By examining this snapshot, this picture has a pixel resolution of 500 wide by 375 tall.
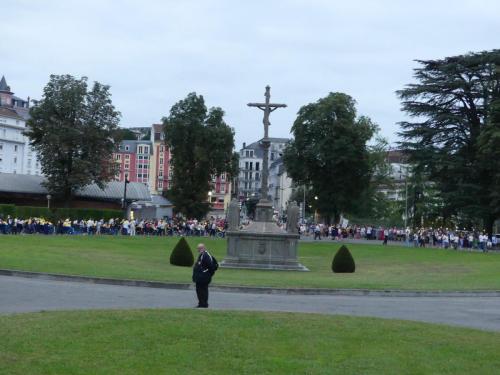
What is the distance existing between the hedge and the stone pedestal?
34.0m

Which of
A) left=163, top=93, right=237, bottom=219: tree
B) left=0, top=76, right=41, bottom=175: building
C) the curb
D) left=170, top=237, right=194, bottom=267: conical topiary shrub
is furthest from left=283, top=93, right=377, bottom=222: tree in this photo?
left=0, top=76, right=41, bottom=175: building

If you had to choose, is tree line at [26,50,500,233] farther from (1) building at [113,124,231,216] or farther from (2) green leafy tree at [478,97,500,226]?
(1) building at [113,124,231,216]

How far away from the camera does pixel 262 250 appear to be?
3853 centimetres

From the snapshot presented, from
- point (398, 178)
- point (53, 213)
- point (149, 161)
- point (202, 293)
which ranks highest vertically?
point (149, 161)

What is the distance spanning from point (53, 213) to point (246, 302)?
173ft

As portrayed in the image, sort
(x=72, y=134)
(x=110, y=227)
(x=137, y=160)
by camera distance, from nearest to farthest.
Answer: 1. (x=110, y=227)
2. (x=72, y=134)
3. (x=137, y=160)

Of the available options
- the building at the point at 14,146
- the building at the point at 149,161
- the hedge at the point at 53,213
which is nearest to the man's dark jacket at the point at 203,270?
the hedge at the point at 53,213

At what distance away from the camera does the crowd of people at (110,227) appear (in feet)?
208

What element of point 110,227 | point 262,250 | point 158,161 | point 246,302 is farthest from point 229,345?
point 158,161

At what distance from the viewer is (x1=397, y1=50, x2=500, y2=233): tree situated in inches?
2687

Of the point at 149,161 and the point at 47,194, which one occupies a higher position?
the point at 149,161

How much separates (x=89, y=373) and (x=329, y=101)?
7520cm

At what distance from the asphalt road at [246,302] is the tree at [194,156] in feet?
197

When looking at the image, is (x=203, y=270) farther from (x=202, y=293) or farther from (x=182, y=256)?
(x=182, y=256)
